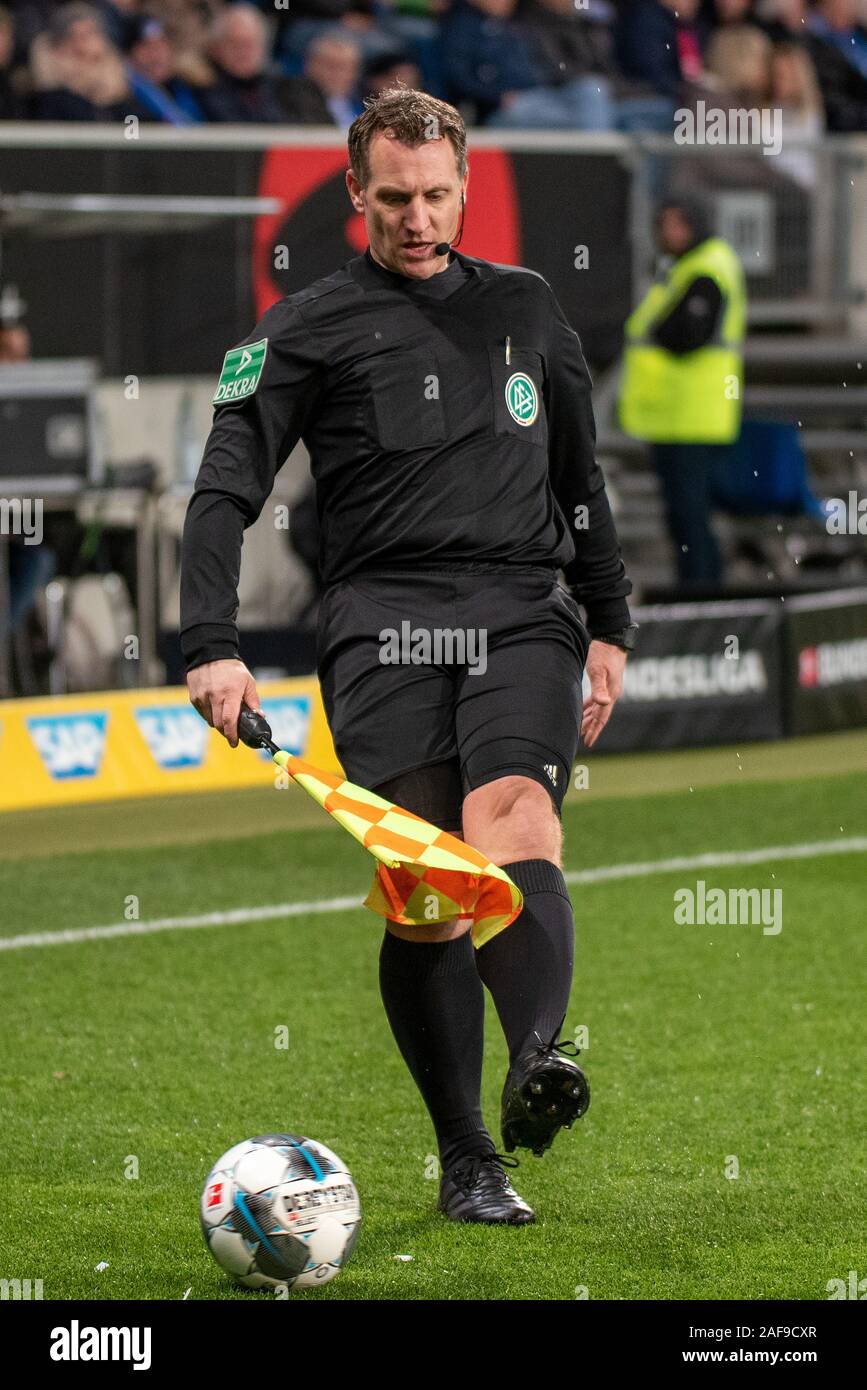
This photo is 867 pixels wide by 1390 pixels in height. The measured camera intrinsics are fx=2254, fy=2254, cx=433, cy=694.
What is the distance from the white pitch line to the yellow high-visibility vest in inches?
173

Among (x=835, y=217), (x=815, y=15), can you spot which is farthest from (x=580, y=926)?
(x=815, y=15)

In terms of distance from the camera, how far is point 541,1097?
3713 millimetres

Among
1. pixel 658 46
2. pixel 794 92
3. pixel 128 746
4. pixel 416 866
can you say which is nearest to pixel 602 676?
pixel 416 866

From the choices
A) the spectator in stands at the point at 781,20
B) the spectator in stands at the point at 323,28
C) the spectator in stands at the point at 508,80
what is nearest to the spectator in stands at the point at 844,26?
the spectator in stands at the point at 781,20

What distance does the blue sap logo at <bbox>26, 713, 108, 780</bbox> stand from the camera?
966 centimetres

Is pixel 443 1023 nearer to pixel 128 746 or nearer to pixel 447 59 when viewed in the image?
pixel 128 746

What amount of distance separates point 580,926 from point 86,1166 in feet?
9.50

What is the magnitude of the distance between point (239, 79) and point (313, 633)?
146 inches

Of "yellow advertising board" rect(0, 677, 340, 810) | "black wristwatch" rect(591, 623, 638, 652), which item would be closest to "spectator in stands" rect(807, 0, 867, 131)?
"yellow advertising board" rect(0, 677, 340, 810)

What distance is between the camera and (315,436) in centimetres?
435

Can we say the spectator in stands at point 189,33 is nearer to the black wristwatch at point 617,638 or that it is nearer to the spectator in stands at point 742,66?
the spectator in stands at point 742,66

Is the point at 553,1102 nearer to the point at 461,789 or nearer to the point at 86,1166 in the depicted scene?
the point at 461,789

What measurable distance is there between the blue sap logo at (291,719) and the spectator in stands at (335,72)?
488 cm

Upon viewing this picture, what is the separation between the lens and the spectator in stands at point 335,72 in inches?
548
